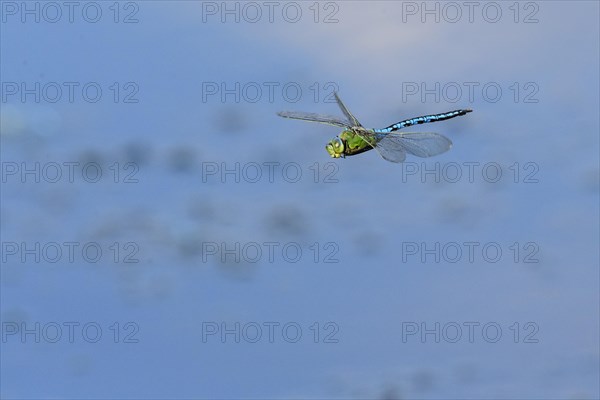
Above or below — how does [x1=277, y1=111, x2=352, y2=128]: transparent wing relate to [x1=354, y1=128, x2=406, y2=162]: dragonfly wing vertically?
above

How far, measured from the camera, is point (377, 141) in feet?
36.8

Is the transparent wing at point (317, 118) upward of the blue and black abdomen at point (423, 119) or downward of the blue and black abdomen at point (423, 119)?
downward

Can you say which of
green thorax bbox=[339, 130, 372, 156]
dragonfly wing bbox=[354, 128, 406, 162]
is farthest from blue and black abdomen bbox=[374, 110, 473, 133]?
green thorax bbox=[339, 130, 372, 156]

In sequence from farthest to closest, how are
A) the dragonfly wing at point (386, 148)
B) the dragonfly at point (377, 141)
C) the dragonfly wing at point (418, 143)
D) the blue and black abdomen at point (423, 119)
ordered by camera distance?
the blue and black abdomen at point (423, 119) < the dragonfly wing at point (386, 148) < the dragonfly wing at point (418, 143) < the dragonfly at point (377, 141)

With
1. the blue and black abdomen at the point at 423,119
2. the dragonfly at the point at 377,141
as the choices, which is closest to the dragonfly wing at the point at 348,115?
the dragonfly at the point at 377,141

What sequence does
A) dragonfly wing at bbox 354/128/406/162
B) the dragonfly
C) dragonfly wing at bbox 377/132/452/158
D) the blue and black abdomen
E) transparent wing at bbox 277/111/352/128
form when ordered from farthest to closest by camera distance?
the blue and black abdomen < dragonfly wing at bbox 354/128/406/162 < dragonfly wing at bbox 377/132/452/158 < the dragonfly < transparent wing at bbox 277/111/352/128

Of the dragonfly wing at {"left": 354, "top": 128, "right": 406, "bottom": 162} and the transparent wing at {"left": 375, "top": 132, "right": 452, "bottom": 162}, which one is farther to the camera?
the dragonfly wing at {"left": 354, "top": 128, "right": 406, "bottom": 162}

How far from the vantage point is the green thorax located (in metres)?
10.9

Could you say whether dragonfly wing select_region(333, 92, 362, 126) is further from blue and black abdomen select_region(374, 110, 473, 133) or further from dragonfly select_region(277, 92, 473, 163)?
blue and black abdomen select_region(374, 110, 473, 133)

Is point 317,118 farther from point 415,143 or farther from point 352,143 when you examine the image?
point 415,143

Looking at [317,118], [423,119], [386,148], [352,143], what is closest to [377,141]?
[386,148]

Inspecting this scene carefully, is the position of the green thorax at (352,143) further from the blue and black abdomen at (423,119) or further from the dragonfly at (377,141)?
the blue and black abdomen at (423,119)

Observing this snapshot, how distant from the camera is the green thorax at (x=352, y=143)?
1090 centimetres

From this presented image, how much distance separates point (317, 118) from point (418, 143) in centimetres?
136
